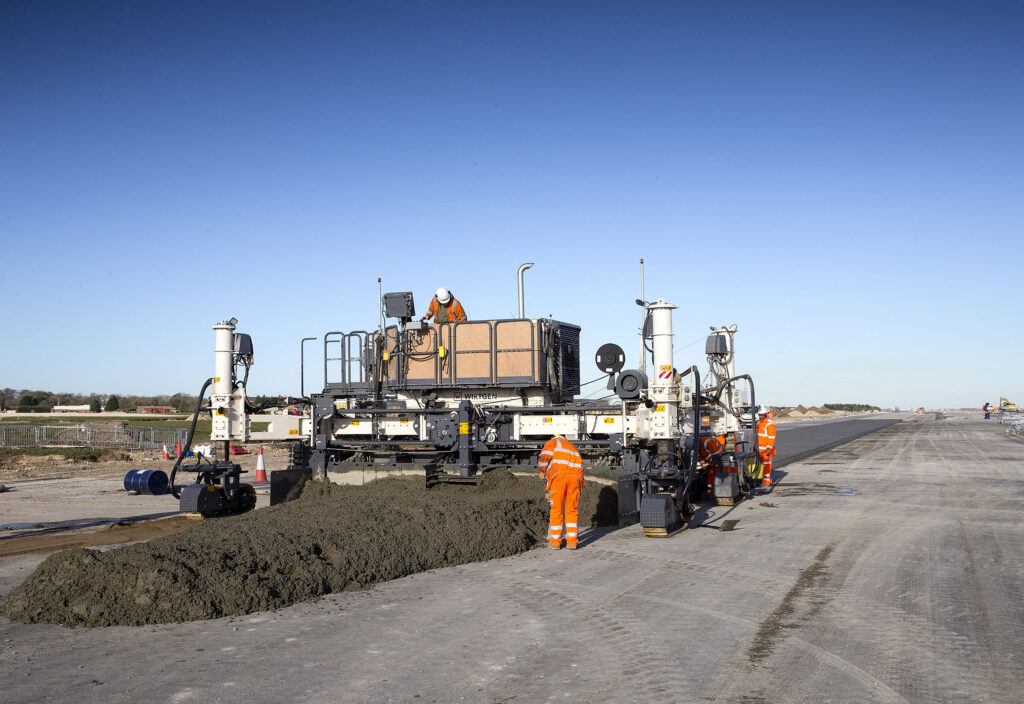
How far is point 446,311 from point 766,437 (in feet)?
31.1

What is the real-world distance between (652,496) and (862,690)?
6.14m

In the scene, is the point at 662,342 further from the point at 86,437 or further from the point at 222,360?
the point at 86,437

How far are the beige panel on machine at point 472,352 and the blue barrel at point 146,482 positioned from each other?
8.39 m

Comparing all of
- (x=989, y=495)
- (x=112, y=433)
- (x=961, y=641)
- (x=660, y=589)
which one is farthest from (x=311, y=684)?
(x=112, y=433)

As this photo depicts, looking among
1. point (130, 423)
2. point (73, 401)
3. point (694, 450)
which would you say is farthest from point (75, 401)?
point (694, 450)

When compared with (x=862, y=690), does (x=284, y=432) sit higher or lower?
higher

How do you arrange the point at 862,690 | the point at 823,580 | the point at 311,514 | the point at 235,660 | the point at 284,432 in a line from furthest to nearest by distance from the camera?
the point at 284,432 → the point at 311,514 → the point at 823,580 → the point at 235,660 → the point at 862,690

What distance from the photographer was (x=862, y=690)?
530 centimetres

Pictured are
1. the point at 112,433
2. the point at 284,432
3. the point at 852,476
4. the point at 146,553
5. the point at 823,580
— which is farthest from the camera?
the point at 112,433

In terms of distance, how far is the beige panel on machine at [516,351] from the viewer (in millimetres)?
13281

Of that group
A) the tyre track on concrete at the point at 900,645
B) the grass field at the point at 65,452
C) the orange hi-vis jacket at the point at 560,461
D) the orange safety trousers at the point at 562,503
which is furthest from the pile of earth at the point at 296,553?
the grass field at the point at 65,452

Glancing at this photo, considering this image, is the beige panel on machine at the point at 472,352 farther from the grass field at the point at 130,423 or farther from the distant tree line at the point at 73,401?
the distant tree line at the point at 73,401

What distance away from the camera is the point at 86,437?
3838 cm

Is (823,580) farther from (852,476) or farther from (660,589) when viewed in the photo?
(852,476)
